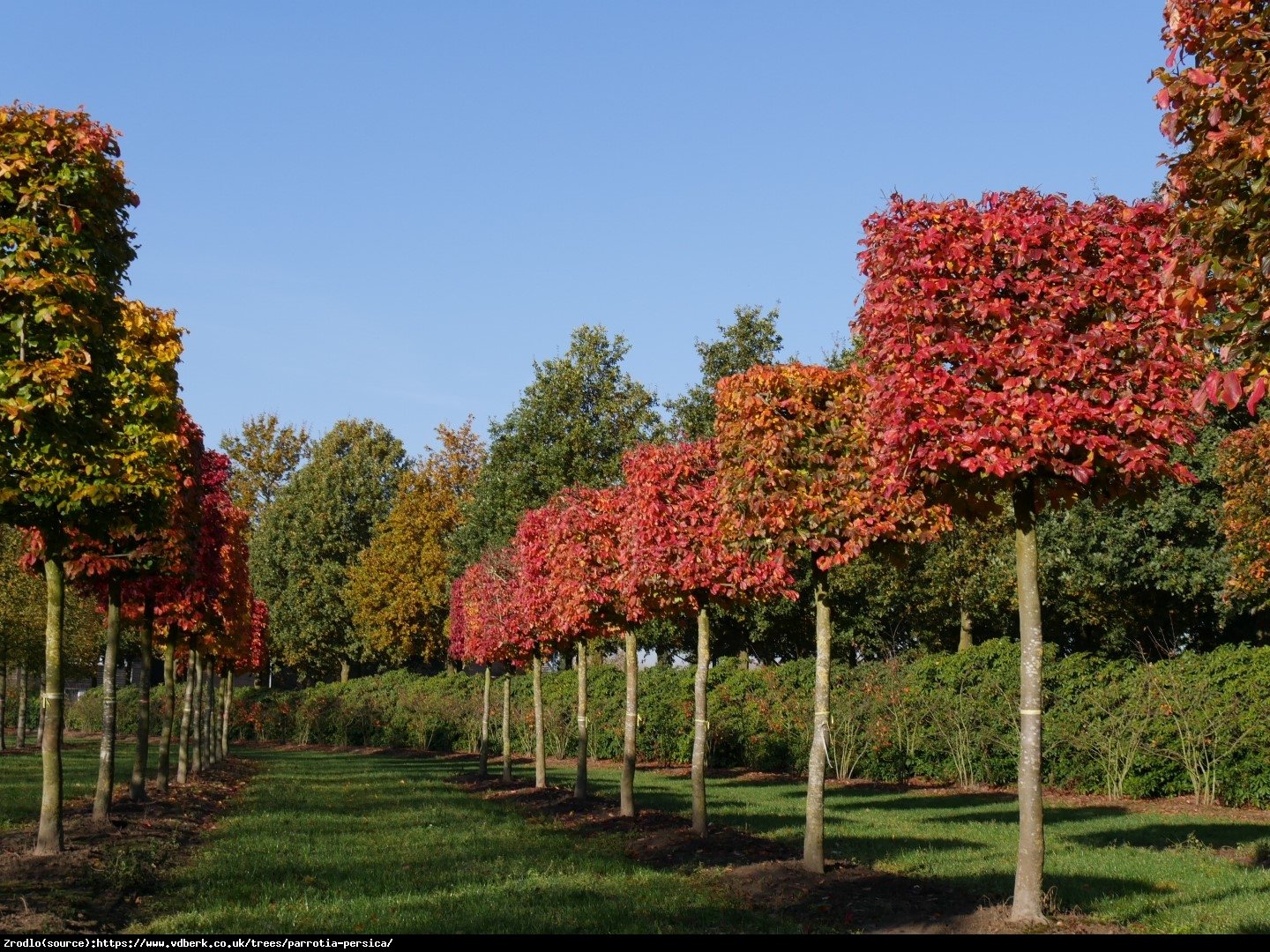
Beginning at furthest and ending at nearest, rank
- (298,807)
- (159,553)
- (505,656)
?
(505,656) → (298,807) → (159,553)

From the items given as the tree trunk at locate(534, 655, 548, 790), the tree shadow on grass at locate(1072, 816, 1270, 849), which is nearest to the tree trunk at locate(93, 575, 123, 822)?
the tree trunk at locate(534, 655, 548, 790)

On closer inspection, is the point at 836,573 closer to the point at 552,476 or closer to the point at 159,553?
the point at 552,476

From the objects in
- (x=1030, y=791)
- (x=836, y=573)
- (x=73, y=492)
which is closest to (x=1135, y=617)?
(x=836, y=573)

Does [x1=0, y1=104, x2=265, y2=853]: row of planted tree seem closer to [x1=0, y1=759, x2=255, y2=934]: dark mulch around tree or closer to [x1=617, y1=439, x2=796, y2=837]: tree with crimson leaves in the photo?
[x1=0, y1=759, x2=255, y2=934]: dark mulch around tree

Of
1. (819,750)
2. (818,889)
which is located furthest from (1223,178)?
(819,750)

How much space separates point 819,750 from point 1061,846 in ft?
15.8

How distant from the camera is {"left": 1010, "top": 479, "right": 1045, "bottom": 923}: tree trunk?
853 cm

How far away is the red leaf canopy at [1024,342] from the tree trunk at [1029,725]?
422 mm

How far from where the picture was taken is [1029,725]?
28.9 ft

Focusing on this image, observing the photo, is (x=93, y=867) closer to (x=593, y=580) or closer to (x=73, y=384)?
(x=73, y=384)

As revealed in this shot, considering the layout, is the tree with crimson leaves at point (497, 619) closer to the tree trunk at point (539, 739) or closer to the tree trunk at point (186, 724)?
the tree trunk at point (539, 739)

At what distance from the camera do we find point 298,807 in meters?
19.8

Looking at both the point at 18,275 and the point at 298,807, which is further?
the point at 298,807

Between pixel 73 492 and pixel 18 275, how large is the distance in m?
2.24
